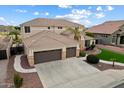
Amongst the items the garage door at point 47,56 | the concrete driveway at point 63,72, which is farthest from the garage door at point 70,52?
the garage door at point 47,56

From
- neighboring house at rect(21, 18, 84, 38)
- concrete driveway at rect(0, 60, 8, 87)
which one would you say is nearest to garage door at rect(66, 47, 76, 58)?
neighboring house at rect(21, 18, 84, 38)

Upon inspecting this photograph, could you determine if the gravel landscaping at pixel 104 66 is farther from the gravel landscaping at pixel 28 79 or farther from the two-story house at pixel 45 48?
the gravel landscaping at pixel 28 79

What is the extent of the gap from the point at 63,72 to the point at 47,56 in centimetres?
420

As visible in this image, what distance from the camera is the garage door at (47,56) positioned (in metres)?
16.5

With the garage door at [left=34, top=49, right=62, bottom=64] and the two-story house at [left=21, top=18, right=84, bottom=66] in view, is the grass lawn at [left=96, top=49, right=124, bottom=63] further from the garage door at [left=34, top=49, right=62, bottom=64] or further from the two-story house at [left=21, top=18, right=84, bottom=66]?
the garage door at [left=34, top=49, right=62, bottom=64]

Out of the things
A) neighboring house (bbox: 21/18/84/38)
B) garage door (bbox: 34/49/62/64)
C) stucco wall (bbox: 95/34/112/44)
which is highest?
neighboring house (bbox: 21/18/84/38)

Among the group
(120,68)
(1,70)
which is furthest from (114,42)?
(1,70)

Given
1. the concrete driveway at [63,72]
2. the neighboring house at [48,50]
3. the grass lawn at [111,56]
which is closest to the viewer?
the concrete driveway at [63,72]

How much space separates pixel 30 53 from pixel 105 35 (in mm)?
22936

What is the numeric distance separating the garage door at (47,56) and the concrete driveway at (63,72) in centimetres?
68

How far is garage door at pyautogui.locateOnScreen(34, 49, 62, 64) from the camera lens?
16547 millimetres

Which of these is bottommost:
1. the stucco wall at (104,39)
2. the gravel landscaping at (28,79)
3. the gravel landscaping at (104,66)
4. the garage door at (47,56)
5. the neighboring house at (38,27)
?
the gravel landscaping at (28,79)

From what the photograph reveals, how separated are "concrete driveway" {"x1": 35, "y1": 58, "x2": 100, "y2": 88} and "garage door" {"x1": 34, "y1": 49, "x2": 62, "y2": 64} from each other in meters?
0.68
